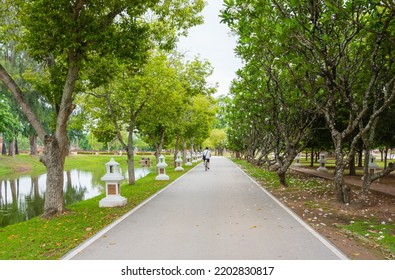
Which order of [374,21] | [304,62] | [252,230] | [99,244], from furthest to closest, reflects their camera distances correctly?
[304,62] → [374,21] → [252,230] → [99,244]

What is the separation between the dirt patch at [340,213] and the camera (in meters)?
6.54

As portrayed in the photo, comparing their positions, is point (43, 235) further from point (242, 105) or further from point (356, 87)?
point (242, 105)

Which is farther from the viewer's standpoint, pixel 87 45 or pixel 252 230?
pixel 87 45

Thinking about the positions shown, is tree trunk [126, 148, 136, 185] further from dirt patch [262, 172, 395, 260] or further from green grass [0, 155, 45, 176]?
green grass [0, 155, 45, 176]

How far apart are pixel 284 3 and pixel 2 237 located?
10.3 meters

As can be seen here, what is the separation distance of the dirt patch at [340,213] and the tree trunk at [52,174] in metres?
6.90

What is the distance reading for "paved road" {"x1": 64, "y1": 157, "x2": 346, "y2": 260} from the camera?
6.06 meters

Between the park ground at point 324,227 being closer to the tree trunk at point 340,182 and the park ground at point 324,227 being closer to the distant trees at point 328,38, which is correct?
the tree trunk at point 340,182

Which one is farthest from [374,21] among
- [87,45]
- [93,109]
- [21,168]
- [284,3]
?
[21,168]

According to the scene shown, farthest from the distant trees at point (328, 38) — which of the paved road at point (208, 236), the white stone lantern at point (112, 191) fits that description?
the white stone lantern at point (112, 191)

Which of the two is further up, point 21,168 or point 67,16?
point 67,16

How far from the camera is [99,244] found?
6.81 metres

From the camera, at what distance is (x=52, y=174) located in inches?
397

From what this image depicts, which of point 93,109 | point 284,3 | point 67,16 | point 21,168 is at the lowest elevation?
point 21,168
